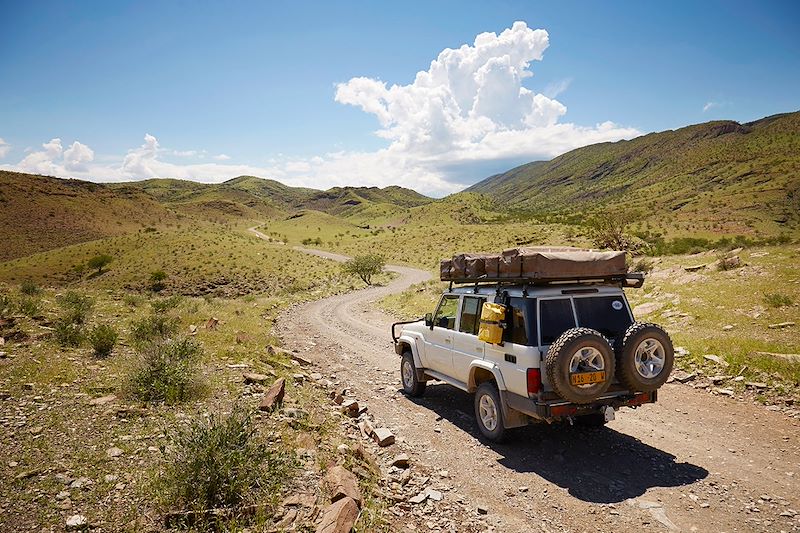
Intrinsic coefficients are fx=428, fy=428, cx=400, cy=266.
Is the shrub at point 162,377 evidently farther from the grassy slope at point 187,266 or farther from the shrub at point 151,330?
the grassy slope at point 187,266

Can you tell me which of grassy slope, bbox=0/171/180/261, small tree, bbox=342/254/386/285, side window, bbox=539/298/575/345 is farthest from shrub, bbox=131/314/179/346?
grassy slope, bbox=0/171/180/261

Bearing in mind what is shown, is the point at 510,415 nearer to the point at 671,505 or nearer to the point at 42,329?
the point at 671,505

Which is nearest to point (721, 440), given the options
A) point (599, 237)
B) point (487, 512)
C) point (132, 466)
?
point (487, 512)

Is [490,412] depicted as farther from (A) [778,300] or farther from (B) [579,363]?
(A) [778,300]

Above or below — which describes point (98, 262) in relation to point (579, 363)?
below

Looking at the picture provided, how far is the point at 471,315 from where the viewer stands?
772 centimetres

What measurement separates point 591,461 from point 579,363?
1627 mm

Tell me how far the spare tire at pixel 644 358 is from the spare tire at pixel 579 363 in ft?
1.02

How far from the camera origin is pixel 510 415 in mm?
6426

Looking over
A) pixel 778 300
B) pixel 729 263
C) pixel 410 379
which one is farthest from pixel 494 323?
pixel 729 263

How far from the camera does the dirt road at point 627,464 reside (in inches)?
192

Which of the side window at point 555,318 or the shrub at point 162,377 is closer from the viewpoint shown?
the side window at point 555,318

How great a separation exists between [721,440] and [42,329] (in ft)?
47.9

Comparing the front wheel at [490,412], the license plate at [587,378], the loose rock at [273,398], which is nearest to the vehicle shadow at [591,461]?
the front wheel at [490,412]
